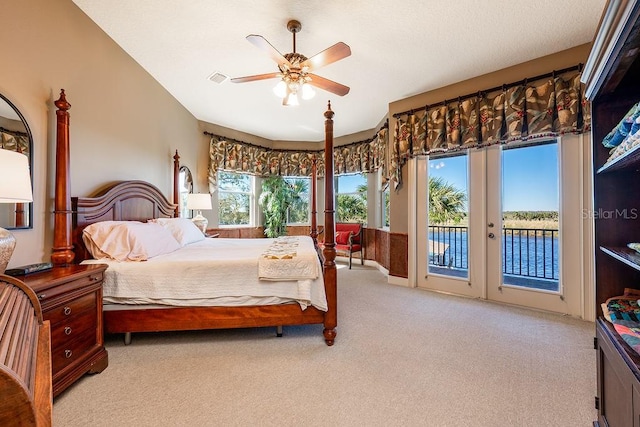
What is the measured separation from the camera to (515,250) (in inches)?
132

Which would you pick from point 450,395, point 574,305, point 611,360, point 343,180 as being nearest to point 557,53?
point 574,305

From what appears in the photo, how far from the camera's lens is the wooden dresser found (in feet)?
1.57

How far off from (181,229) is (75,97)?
158cm

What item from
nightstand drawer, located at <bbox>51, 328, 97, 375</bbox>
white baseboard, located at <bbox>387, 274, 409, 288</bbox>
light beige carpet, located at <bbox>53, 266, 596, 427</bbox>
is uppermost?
nightstand drawer, located at <bbox>51, 328, 97, 375</bbox>

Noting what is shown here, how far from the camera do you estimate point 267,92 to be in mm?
3850

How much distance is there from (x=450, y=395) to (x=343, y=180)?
15.9 ft

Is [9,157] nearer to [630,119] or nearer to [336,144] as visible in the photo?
[630,119]

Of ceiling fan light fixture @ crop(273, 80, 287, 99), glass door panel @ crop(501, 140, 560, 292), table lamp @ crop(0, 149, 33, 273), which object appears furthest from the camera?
glass door panel @ crop(501, 140, 560, 292)

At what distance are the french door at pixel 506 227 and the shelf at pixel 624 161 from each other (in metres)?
1.89

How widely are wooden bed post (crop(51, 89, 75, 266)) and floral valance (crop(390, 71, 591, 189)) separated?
363 centimetres

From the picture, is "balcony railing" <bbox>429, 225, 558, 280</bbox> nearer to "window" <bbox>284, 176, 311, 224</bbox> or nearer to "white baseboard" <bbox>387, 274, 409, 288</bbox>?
"white baseboard" <bbox>387, 274, 409, 288</bbox>

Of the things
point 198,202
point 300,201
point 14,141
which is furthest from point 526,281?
point 14,141

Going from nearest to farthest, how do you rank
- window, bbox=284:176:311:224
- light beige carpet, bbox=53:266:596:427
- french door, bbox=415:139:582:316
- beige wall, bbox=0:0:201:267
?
1. light beige carpet, bbox=53:266:596:427
2. beige wall, bbox=0:0:201:267
3. french door, bbox=415:139:582:316
4. window, bbox=284:176:311:224

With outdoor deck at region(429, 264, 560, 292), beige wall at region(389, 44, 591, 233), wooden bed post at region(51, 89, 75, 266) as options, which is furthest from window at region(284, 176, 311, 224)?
wooden bed post at region(51, 89, 75, 266)
